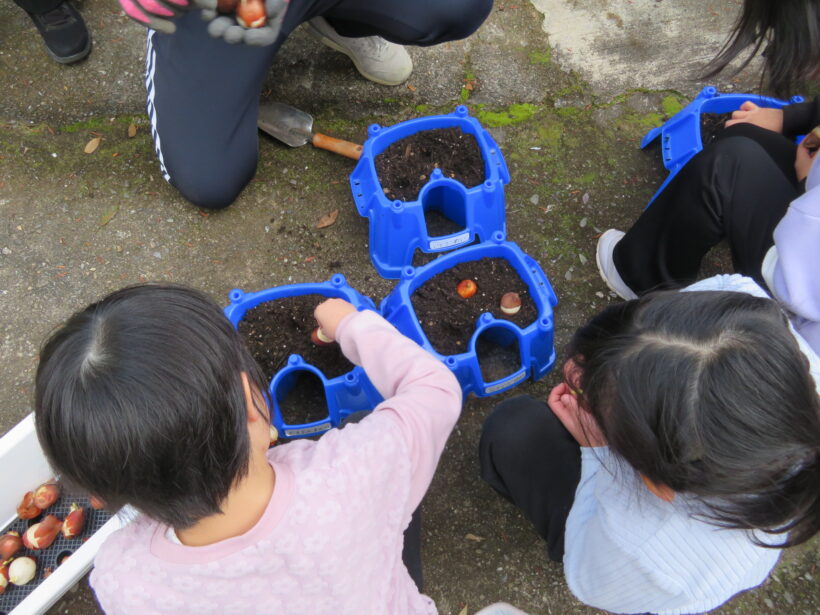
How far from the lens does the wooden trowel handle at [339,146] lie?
1.66 m

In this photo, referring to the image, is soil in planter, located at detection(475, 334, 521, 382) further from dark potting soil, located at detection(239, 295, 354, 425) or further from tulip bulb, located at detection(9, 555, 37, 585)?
tulip bulb, located at detection(9, 555, 37, 585)

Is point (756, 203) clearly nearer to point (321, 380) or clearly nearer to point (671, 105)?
point (671, 105)

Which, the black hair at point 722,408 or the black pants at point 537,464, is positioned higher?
the black hair at point 722,408

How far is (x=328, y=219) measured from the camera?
1.64 meters

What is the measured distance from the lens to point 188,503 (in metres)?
0.74

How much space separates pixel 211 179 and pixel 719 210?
1.17 metres

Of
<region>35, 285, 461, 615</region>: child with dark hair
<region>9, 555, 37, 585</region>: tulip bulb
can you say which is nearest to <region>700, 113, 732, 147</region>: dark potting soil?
<region>35, 285, 461, 615</region>: child with dark hair

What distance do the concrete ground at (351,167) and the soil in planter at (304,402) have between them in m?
0.29

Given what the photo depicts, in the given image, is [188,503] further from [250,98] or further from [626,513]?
[250,98]

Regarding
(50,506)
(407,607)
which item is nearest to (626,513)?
(407,607)

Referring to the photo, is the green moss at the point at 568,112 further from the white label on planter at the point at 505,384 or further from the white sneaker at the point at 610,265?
the white label on planter at the point at 505,384

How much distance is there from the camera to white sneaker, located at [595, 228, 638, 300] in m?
1.55

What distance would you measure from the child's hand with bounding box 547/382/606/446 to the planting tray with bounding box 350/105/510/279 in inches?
19.1

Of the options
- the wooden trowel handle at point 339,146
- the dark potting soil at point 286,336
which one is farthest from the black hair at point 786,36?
the dark potting soil at point 286,336
